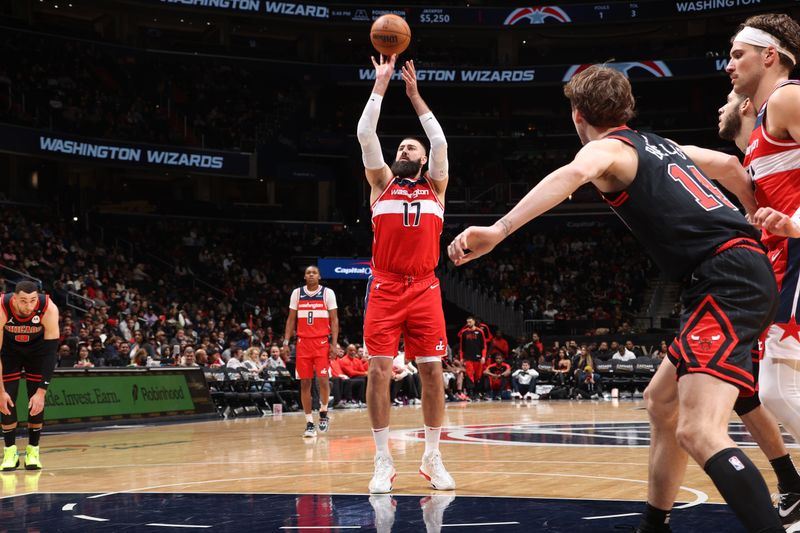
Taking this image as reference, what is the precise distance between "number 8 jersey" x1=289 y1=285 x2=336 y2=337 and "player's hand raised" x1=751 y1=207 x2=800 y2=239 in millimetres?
9070

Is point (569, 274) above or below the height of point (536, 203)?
above

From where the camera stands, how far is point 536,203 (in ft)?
11.0

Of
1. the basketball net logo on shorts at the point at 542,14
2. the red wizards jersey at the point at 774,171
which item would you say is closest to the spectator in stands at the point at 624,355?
the basketball net logo on shorts at the point at 542,14

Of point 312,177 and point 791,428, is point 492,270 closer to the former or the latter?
point 312,177

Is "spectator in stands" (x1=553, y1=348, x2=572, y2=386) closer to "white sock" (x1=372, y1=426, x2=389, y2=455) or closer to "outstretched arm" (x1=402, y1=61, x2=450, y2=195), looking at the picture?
"outstretched arm" (x1=402, y1=61, x2=450, y2=195)

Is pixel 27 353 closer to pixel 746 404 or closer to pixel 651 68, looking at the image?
pixel 746 404

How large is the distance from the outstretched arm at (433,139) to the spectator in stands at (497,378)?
17.6 metres

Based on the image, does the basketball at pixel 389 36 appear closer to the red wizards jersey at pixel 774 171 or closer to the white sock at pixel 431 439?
the white sock at pixel 431 439

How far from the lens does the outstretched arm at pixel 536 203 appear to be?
10.8 ft

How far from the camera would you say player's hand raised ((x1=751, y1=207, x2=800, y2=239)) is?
348 centimetres

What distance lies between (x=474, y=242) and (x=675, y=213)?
2.81 feet

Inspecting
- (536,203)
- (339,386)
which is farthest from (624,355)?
(536,203)

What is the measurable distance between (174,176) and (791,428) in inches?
1425

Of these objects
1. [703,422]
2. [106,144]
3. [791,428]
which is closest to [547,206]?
[703,422]
